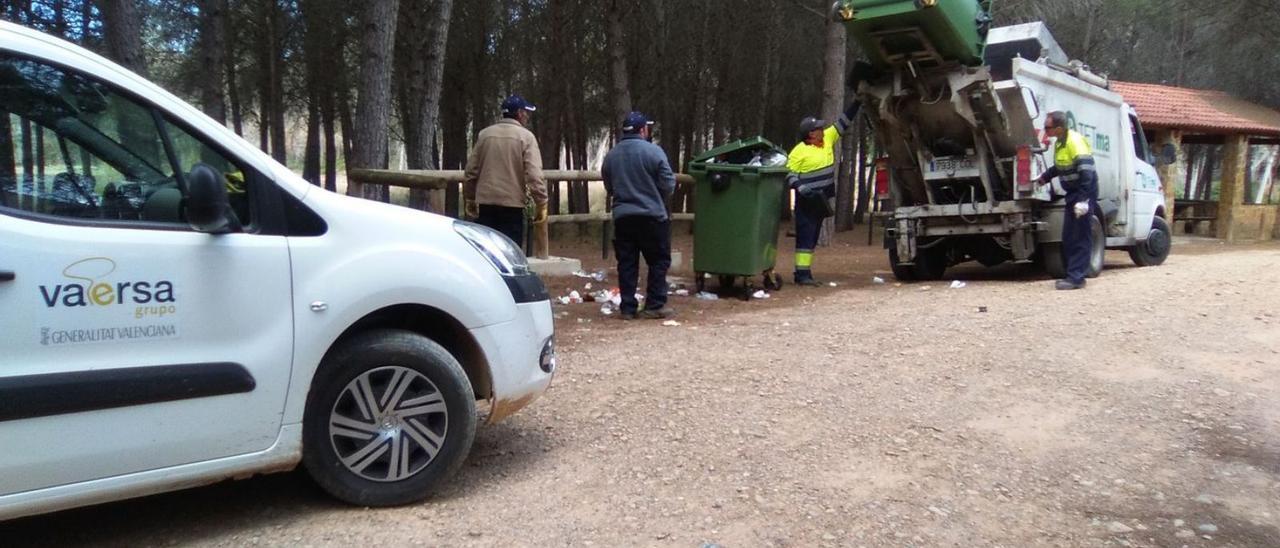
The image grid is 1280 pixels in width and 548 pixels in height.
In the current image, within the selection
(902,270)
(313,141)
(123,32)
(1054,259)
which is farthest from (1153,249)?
(313,141)

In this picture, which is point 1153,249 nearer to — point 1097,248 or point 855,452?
point 1097,248

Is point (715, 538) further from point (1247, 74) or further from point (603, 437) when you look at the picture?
point (1247, 74)

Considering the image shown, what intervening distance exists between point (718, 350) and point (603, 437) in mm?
1898

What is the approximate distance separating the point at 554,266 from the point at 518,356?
6.54m

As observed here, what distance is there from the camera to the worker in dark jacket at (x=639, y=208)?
775 centimetres

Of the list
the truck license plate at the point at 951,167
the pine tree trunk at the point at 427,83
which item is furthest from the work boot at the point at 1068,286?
the pine tree trunk at the point at 427,83

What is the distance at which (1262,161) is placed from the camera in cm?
3516

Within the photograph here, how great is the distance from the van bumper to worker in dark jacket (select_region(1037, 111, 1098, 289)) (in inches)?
269

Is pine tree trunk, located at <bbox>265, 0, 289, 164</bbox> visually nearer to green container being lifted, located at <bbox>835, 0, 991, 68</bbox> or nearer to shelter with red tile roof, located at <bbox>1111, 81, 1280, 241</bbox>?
green container being lifted, located at <bbox>835, 0, 991, 68</bbox>

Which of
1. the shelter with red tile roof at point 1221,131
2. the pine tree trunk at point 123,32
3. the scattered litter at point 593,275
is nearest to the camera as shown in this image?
the pine tree trunk at point 123,32

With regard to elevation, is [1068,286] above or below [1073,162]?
below

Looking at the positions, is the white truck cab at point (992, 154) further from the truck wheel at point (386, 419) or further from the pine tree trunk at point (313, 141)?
the pine tree trunk at point (313, 141)

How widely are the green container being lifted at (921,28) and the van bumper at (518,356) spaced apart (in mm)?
6155

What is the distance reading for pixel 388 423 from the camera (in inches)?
151
